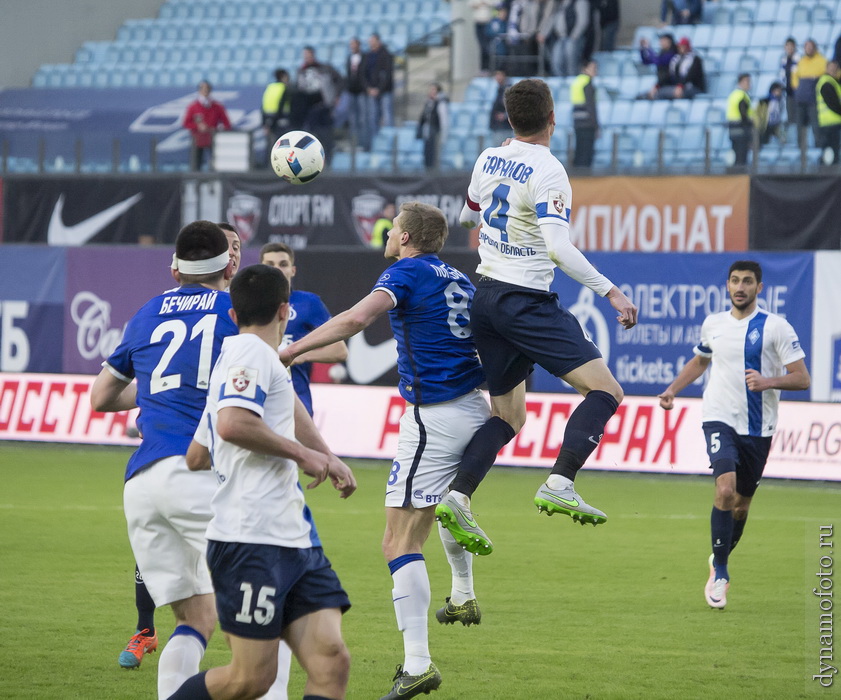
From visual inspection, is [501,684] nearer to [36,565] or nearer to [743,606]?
[743,606]

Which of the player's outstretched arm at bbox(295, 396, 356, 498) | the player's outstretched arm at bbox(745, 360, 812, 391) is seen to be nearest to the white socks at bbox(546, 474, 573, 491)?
the player's outstretched arm at bbox(295, 396, 356, 498)

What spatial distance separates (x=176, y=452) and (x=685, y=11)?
19.2 metres

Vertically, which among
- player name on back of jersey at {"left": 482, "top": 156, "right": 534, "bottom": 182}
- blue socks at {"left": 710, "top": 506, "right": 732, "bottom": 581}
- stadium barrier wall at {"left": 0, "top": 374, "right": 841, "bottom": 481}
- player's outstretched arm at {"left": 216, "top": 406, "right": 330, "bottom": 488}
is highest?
player name on back of jersey at {"left": 482, "top": 156, "right": 534, "bottom": 182}

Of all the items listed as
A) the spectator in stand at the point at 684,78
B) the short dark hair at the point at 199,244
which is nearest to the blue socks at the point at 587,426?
the short dark hair at the point at 199,244

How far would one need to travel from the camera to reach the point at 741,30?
2258cm

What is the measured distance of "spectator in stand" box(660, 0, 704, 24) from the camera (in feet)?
76.0

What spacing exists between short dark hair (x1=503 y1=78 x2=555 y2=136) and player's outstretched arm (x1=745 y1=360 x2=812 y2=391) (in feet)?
11.0

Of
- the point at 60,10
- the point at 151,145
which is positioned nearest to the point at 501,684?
the point at 151,145

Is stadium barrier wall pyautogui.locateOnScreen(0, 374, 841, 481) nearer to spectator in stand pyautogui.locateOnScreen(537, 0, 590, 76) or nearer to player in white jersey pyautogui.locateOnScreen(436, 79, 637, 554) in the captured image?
spectator in stand pyautogui.locateOnScreen(537, 0, 590, 76)

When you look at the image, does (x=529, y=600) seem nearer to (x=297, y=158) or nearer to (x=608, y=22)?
(x=297, y=158)

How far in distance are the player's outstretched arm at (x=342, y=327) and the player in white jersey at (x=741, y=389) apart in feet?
11.0

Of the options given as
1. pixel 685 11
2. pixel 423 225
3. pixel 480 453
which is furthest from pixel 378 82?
pixel 480 453

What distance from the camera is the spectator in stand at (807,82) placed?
59.0 ft

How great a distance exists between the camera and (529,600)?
9523mm
